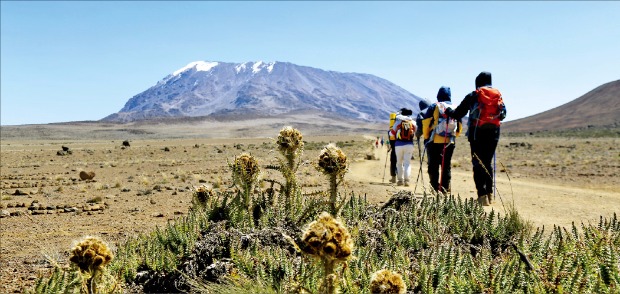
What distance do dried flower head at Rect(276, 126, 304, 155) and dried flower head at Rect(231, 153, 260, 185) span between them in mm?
331

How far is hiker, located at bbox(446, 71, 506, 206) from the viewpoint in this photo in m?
7.16

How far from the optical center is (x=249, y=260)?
3.67 meters

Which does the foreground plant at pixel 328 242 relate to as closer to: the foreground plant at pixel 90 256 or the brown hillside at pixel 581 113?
the foreground plant at pixel 90 256

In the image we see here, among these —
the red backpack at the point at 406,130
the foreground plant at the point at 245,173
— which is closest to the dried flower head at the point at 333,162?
the foreground plant at the point at 245,173

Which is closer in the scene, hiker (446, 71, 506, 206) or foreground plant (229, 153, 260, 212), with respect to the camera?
foreground plant (229, 153, 260, 212)

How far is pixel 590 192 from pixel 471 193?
9.10ft

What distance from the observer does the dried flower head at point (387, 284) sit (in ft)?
7.54

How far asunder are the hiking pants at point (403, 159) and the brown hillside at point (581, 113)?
418 feet

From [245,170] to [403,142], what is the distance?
6.34 m

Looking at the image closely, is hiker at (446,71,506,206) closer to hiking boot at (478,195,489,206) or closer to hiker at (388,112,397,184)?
hiking boot at (478,195,489,206)

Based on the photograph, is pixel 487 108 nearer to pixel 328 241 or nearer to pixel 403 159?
pixel 403 159

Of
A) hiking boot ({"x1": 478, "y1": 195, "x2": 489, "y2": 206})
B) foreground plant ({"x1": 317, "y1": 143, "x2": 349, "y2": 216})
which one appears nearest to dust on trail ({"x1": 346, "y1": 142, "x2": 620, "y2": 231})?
hiking boot ({"x1": 478, "y1": 195, "x2": 489, "y2": 206})

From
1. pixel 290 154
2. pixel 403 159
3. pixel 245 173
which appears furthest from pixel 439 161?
pixel 245 173

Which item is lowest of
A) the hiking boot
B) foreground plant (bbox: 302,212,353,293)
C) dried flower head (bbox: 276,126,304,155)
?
the hiking boot
